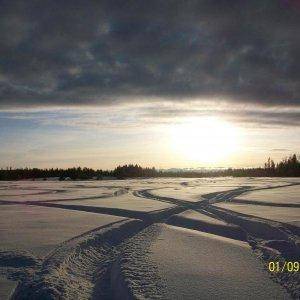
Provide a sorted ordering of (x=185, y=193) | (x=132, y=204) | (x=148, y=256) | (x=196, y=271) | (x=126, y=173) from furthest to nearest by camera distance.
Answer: (x=126, y=173)
(x=185, y=193)
(x=132, y=204)
(x=148, y=256)
(x=196, y=271)

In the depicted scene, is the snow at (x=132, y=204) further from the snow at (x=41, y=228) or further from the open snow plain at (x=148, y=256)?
the open snow plain at (x=148, y=256)

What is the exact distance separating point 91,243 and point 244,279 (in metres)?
3.71

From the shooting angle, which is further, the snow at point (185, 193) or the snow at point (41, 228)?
the snow at point (185, 193)

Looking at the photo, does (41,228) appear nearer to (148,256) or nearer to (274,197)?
(148,256)

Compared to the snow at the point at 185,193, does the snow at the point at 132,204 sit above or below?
below

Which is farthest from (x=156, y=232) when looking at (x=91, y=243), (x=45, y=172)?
(x=45, y=172)

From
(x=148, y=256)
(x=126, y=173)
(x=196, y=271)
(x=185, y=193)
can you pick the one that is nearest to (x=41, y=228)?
(x=148, y=256)

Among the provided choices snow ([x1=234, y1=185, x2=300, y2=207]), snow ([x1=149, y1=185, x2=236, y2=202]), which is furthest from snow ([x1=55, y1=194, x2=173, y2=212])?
snow ([x1=234, y1=185, x2=300, y2=207])

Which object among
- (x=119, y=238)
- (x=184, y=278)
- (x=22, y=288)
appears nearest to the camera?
(x=22, y=288)

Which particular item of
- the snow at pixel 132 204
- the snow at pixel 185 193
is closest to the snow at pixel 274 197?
the snow at pixel 185 193

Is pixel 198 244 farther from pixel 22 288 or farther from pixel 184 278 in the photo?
pixel 22 288

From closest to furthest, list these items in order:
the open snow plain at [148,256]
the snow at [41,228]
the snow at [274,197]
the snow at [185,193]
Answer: the open snow plain at [148,256], the snow at [41,228], the snow at [274,197], the snow at [185,193]

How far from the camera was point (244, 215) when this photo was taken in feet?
Answer: 38.6

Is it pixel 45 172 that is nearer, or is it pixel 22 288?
pixel 22 288
